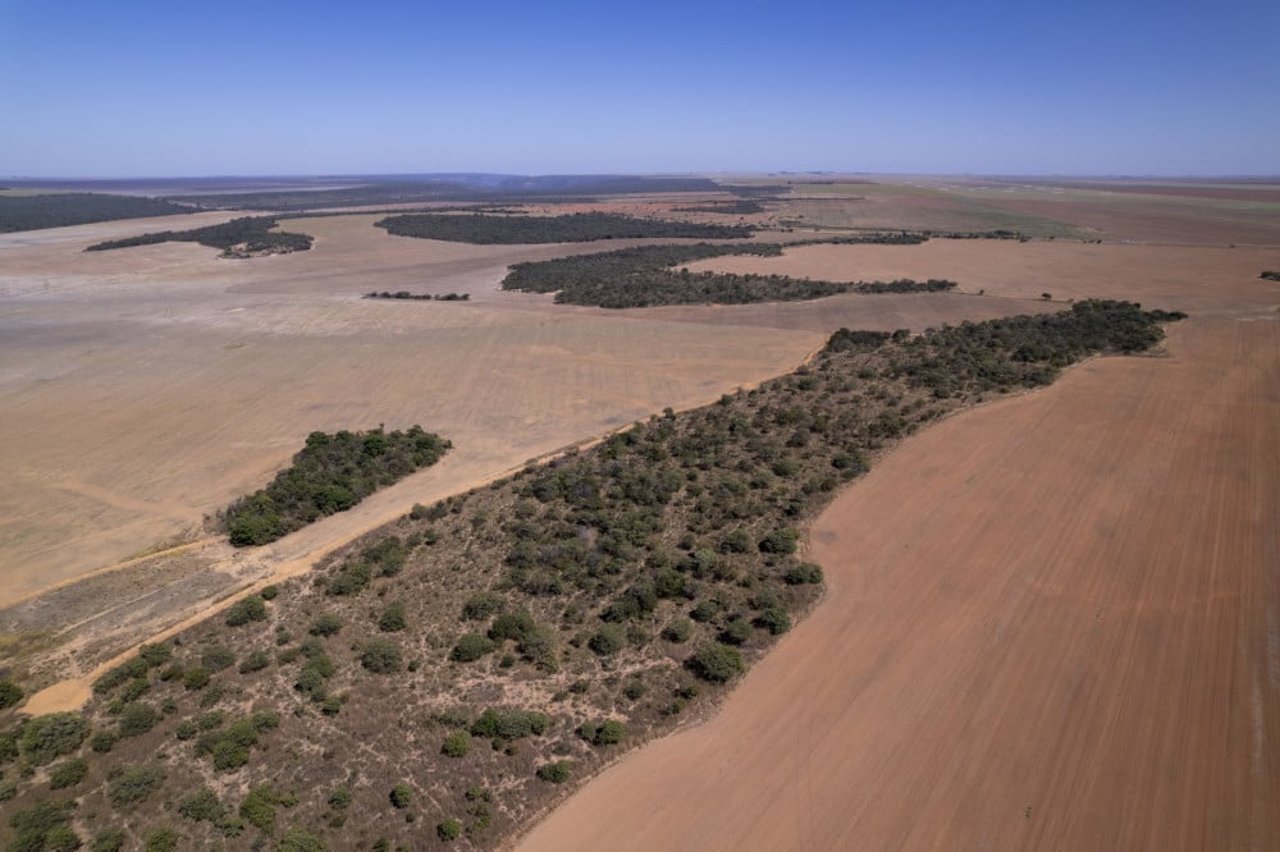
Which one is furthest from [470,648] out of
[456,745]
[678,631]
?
[678,631]

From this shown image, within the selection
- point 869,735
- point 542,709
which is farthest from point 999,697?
point 542,709

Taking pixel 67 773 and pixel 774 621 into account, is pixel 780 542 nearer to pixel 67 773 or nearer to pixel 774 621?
pixel 774 621

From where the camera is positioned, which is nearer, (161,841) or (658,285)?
(161,841)

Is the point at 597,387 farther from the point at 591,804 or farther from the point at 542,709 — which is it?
the point at 591,804

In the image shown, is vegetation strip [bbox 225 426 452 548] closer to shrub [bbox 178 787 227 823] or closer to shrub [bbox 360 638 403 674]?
shrub [bbox 360 638 403 674]

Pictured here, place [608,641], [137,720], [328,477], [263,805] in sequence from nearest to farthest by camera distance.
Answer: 1. [263,805]
2. [137,720]
3. [608,641]
4. [328,477]
